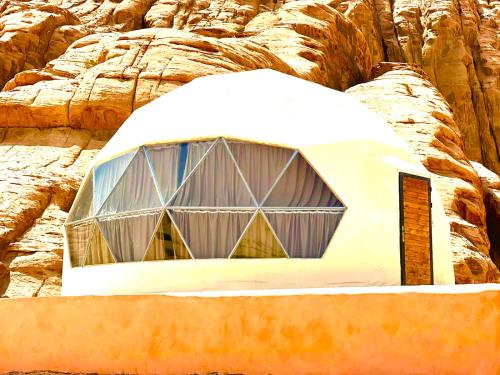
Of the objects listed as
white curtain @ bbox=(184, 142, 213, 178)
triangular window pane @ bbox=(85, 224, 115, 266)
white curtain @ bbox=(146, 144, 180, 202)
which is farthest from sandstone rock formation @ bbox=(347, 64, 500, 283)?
triangular window pane @ bbox=(85, 224, 115, 266)

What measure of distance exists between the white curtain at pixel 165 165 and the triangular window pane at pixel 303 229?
1917 mm

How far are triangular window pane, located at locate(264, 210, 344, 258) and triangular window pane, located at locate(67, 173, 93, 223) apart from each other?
4343 millimetres

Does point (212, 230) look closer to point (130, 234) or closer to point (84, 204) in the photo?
point (130, 234)

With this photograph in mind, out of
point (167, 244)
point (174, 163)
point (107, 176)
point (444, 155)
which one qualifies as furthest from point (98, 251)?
point (444, 155)

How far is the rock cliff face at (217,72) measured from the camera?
23766 mm

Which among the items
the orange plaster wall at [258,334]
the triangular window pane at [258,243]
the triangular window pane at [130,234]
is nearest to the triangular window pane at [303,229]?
the triangular window pane at [258,243]

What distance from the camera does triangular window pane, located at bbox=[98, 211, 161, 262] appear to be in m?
12.6

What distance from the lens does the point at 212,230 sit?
12.2 metres

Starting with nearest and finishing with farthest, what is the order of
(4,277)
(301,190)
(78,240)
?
(301,190)
(78,240)
(4,277)

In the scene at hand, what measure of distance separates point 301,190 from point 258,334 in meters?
4.05

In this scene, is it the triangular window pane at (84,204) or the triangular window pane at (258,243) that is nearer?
the triangular window pane at (258,243)

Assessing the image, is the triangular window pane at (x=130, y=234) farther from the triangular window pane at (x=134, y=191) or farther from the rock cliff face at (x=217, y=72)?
the rock cliff face at (x=217, y=72)

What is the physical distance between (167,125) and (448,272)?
7228 mm

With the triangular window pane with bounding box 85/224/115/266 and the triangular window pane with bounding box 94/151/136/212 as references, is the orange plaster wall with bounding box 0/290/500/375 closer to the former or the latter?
the triangular window pane with bounding box 85/224/115/266
